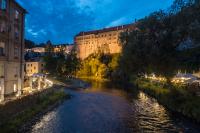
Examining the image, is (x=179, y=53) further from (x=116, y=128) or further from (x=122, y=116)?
(x=116, y=128)

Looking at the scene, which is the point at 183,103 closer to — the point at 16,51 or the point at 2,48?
the point at 2,48

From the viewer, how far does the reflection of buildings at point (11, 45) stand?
33656 millimetres

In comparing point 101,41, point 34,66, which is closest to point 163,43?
point 34,66

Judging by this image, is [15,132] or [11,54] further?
[11,54]

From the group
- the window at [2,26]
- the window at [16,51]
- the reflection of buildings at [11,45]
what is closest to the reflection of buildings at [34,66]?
the reflection of buildings at [11,45]

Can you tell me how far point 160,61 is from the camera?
35.8m

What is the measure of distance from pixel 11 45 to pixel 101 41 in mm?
150294

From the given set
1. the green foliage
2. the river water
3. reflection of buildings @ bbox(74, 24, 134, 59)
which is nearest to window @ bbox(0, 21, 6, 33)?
the river water

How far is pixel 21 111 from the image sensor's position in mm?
24547

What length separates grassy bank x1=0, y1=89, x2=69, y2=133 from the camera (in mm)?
19941

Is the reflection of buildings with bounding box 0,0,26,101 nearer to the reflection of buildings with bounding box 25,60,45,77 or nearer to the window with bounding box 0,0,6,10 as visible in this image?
the window with bounding box 0,0,6,10

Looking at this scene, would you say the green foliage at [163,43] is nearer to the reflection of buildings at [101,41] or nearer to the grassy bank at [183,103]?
the grassy bank at [183,103]

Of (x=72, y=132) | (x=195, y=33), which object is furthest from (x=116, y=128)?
(x=195, y=33)

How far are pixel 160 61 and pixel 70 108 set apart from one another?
13.8 meters
